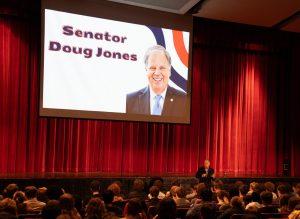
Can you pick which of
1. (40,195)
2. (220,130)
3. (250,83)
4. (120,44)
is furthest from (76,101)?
(250,83)

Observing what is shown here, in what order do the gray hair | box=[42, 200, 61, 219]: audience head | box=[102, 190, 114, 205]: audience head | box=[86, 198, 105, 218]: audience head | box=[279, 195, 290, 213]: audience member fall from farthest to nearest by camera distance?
1. the gray hair
2. box=[279, 195, 290, 213]: audience member
3. box=[102, 190, 114, 205]: audience head
4. box=[86, 198, 105, 218]: audience head
5. box=[42, 200, 61, 219]: audience head

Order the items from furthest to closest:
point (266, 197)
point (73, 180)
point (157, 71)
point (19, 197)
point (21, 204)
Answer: point (157, 71) < point (73, 180) < point (266, 197) < point (19, 197) < point (21, 204)

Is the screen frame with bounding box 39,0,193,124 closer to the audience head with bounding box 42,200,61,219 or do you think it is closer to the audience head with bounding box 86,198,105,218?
the audience head with bounding box 86,198,105,218

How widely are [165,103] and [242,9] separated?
313 cm

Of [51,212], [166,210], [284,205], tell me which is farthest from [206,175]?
[51,212]

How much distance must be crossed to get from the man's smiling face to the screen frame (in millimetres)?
643

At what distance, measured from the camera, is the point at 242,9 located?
1061cm

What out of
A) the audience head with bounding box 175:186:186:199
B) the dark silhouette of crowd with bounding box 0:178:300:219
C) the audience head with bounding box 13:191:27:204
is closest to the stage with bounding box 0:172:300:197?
the audience head with bounding box 175:186:186:199

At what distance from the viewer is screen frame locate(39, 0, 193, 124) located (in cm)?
870

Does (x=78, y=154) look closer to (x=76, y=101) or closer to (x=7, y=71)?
(x=76, y=101)

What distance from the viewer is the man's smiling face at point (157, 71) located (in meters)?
9.65

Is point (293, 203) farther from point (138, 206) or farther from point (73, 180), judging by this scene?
point (73, 180)

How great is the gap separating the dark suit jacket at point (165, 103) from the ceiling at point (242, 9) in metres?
1.93

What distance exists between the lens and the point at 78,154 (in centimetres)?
1016
